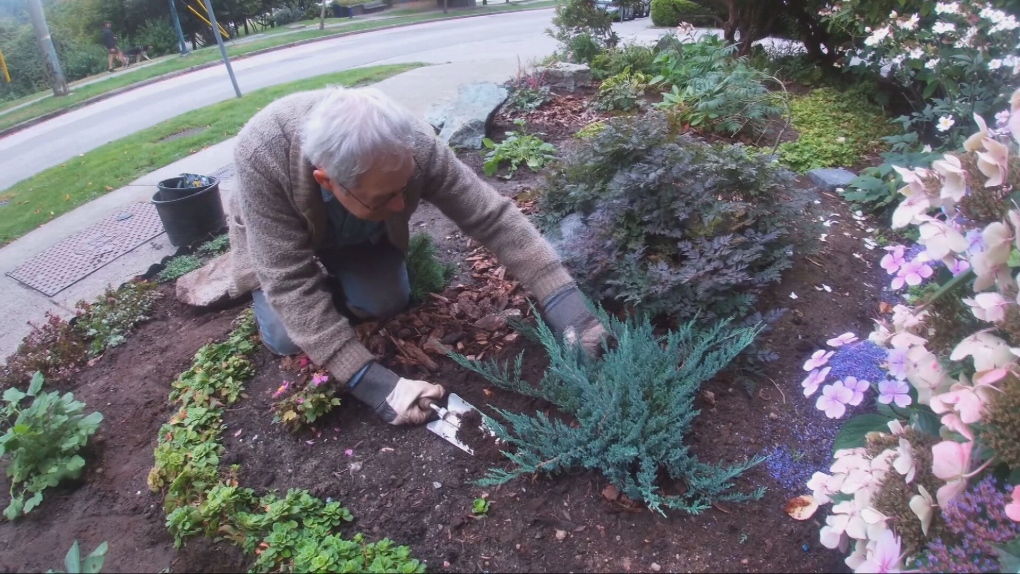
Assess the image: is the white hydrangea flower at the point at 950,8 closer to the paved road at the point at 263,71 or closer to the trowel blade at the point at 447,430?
the trowel blade at the point at 447,430

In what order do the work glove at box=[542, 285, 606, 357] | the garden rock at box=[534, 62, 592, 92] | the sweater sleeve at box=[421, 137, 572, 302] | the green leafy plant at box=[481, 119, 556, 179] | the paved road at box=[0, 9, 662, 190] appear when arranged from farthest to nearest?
the paved road at box=[0, 9, 662, 190] → the garden rock at box=[534, 62, 592, 92] → the green leafy plant at box=[481, 119, 556, 179] → the sweater sleeve at box=[421, 137, 572, 302] → the work glove at box=[542, 285, 606, 357]

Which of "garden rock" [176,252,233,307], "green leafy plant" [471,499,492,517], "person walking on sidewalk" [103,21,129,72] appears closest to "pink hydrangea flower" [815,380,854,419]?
"green leafy plant" [471,499,492,517]

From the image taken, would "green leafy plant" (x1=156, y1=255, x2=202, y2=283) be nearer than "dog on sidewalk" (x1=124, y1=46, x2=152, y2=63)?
Yes

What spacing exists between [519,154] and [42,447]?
334 centimetres

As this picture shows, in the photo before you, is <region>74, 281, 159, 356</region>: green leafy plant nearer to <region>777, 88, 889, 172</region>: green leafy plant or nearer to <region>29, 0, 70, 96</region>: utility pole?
<region>777, 88, 889, 172</region>: green leafy plant

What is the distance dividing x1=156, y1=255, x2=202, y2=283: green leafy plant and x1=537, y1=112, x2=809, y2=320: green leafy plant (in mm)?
2504

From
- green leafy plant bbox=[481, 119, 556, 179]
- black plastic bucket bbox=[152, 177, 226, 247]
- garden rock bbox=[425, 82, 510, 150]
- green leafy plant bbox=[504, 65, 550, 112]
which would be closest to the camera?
black plastic bucket bbox=[152, 177, 226, 247]

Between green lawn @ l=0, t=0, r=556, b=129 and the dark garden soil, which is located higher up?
green lawn @ l=0, t=0, r=556, b=129

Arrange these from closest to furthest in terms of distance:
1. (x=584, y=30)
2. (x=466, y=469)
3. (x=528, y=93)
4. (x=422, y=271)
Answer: (x=466, y=469) < (x=422, y=271) < (x=528, y=93) < (x=584, y=30)

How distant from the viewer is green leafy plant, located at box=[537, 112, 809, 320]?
2.38 metres

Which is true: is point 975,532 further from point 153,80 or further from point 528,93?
point 153,80

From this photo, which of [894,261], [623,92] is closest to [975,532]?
[894,261]

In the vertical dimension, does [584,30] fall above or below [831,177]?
above

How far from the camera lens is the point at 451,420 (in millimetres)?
2248
